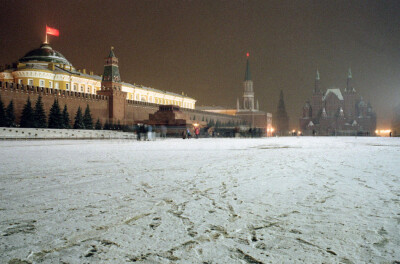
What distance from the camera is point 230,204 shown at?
304cm

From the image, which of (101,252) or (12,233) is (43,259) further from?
(12,233)

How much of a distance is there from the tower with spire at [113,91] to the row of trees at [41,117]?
623 cm

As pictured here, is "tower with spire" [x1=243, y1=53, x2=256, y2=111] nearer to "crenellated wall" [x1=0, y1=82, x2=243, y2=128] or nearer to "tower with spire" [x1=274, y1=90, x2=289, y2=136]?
"tower with spire" [x1=274, y1=90, x2=289, y2=136]

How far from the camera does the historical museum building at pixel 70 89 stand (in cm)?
3161

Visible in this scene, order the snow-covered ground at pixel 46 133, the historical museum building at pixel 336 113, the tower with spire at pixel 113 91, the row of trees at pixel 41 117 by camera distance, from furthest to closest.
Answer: the historical museum building at pixel 336 113 → the tower with spire at pixel 113 91 → the row of trees at pixel 41 117 → the snow-covered ground at pixel 46 133

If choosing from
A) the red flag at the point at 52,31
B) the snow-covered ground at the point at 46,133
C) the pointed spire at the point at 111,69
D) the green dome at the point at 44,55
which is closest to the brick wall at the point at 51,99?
the snow-covered ground at the point at 46,133

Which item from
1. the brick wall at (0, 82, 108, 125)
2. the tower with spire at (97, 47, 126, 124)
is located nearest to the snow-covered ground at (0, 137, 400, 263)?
the brick wall at (0, 82, 108, 125)

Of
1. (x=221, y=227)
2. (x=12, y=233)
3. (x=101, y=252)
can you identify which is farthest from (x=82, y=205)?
(x=221, y=227)

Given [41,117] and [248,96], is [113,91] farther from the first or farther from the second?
[248,96]

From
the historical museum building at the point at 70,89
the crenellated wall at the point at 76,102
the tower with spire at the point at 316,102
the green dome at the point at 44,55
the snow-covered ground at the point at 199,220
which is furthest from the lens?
the tower with spire at the point at 316,102

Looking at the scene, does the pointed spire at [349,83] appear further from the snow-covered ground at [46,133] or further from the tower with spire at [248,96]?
the snow-covered ground at [46,133]

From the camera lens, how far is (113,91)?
137 ft

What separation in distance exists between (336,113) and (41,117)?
3636 inches

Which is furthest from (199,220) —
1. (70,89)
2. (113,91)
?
(70,89)
